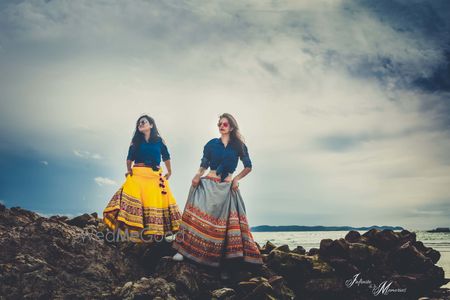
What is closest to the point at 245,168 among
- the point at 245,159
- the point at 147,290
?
the point at 245,159

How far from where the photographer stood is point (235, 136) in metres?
6.58

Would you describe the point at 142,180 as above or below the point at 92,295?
above

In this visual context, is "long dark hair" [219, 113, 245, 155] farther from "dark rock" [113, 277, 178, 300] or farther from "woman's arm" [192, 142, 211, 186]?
"dark rock" [113, 277, 178, 300]

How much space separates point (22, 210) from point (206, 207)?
3.28 m

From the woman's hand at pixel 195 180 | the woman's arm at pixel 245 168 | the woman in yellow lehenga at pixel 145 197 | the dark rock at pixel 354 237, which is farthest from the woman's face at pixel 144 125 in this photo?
the dark rock at pixel 354 237

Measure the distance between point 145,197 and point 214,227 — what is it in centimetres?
152

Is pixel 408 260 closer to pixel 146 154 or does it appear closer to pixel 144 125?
pixel 146 154

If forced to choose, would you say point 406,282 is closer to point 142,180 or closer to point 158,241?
point 158,241

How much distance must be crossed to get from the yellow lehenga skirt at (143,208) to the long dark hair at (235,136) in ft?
5.27

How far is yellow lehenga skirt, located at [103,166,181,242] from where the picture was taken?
6.38m

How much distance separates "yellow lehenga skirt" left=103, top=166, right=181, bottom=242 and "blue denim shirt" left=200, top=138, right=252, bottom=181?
111 centimetres

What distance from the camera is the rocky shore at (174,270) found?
504 centimetres

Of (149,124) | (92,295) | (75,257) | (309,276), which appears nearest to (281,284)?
(309,276)

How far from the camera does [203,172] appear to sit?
648cm
